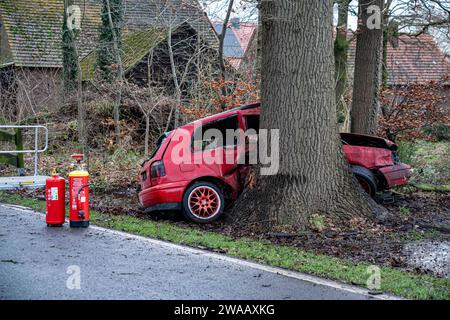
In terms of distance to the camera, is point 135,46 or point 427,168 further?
point 135,46

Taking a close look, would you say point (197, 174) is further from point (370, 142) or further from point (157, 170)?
point (370, 142)

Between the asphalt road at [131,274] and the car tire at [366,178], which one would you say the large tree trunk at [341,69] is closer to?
the car tire at [366,178]

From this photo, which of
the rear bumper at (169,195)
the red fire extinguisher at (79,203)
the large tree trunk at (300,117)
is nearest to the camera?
the red fire extinguisher at (79,203)

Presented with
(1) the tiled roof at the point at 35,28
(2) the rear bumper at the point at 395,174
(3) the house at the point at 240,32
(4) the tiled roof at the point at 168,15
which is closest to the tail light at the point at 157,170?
(2) the rear bumper at the point at 395,174

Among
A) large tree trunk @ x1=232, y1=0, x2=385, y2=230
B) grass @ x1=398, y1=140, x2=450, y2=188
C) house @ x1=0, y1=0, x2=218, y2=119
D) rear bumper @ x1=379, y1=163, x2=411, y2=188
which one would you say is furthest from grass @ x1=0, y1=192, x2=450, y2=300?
house @ x1=0, y1=0, x2=218, y2=119

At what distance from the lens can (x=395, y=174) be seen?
13648 mm

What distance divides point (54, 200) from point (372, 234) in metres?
4.91

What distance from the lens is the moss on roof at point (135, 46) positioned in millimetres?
25289

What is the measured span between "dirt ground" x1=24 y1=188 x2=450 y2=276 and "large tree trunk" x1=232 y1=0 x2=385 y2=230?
408 millimetres

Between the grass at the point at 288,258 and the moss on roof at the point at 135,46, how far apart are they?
45.9 ft

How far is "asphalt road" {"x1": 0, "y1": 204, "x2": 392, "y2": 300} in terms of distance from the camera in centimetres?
680

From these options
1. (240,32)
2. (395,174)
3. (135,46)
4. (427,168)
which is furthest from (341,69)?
(395,174)
